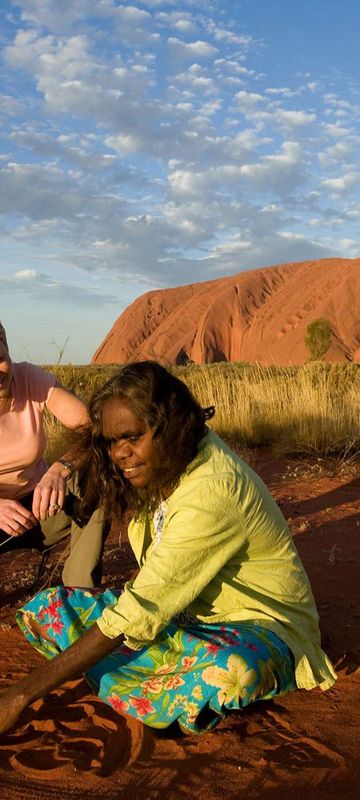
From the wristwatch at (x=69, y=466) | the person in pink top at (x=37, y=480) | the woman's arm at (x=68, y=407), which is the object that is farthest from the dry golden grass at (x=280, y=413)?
the wristwatch at (x=69, y=466)

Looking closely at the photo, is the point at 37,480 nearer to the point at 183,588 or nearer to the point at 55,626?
the point at 55,626

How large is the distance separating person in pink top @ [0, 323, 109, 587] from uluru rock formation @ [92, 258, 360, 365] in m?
45.7

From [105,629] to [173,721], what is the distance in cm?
44

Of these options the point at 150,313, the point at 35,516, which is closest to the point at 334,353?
the point at 150,313

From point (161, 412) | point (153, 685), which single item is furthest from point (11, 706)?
→ point (161, 412)

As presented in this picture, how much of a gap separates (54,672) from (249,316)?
61717 millimetres

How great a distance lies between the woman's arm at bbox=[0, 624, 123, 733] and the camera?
2.06 metres

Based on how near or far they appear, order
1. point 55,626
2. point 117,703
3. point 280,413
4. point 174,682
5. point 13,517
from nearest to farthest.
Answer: point 174,682 → point 117,703 → point 55,626 → point 13,517 → point 280,413

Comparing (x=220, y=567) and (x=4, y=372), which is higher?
(x=4, y=372)

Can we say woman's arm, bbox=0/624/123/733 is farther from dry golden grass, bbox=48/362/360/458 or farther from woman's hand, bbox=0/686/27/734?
dry golden grass, bbox=48/362/360/458

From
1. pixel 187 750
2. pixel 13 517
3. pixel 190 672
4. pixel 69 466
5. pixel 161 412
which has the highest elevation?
pixel 161 412

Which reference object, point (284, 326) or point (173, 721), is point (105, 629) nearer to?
point (173, 721)

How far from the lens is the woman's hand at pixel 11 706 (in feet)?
6.79

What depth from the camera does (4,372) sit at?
305 cm
